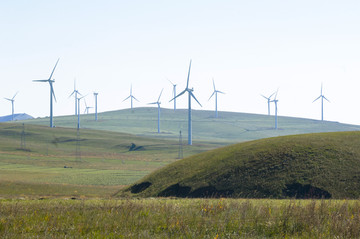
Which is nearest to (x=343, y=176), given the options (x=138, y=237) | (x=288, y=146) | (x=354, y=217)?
(x=288, y=146)

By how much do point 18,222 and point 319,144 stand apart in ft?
124

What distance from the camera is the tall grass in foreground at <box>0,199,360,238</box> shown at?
1705 centimetres

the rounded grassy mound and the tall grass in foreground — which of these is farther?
the rounded grassy mound

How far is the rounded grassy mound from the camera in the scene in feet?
137

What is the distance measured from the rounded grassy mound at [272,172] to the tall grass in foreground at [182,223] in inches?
Answer: 805

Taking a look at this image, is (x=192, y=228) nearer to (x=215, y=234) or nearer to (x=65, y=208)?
(x=215, y=234)

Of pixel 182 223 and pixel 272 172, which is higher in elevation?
pixel 182 223

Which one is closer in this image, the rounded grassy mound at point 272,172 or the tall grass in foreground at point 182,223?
the tall grass in foreground at point 182,223

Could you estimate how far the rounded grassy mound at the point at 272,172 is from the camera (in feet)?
137

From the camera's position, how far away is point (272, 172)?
45406 millimetres

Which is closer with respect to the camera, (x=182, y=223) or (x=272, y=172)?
(x=182, y=223)

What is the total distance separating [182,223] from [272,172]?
1109 inches

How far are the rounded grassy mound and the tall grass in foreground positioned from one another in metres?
20.5

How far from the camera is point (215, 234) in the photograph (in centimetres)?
1731
